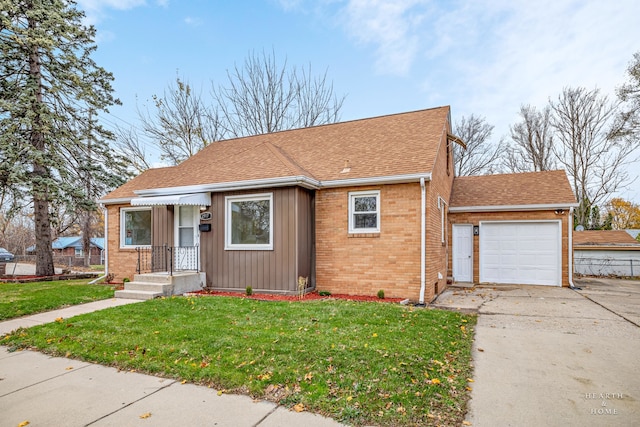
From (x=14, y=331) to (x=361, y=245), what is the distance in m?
A: 7.22

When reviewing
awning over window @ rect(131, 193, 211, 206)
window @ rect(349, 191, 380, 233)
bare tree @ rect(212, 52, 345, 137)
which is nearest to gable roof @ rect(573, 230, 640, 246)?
window @ rect(349, 191, 380, 233)

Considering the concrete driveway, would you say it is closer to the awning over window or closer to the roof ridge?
the roof ridge

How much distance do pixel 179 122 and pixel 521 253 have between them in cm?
1980

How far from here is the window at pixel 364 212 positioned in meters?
8.99

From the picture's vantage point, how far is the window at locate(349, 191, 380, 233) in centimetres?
899

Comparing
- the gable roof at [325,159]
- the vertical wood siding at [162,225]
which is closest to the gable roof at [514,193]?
the gable roof at [325,159]

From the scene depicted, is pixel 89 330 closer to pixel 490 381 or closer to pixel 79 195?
pixel 490 381

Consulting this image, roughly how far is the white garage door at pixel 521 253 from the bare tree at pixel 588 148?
14.5 m

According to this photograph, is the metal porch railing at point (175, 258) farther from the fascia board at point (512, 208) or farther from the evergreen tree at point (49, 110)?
the fascia board at point (512, 208)

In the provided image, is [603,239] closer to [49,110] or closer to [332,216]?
[332,216]

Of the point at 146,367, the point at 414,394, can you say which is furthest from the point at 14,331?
the point at 414,394

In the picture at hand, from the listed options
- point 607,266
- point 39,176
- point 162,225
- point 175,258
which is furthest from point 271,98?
point 607,266

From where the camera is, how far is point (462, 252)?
41.0 ft

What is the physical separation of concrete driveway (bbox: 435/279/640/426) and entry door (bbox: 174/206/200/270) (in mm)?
7041
